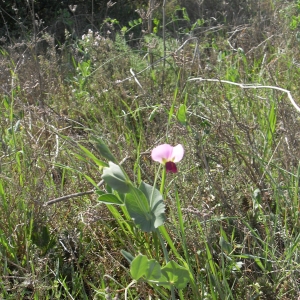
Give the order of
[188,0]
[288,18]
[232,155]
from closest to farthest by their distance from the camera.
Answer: [232,155] < [288,18] < [188,0]

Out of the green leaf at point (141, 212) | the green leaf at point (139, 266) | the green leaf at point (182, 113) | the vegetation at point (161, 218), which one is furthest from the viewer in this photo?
the green leaf at point (182, 113)

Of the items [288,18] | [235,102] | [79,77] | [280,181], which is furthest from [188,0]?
[280,181]

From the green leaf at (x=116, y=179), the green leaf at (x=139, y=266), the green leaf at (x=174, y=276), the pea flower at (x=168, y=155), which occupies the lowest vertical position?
the green leaf at (x=174, y=276)

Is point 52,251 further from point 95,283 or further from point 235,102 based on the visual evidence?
point 235,102

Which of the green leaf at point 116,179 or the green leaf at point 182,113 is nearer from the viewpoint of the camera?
the green leaf at point 116,179

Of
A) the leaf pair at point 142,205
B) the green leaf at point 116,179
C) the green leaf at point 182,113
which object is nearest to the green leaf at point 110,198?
the leaf pair at point 142,205

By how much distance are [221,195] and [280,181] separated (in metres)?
0.32

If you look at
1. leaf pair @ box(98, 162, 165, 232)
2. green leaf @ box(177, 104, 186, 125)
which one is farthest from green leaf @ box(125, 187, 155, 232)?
green leaf @ box(177, 104, 186, 125)

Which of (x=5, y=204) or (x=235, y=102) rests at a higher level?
(x=5, y=204)

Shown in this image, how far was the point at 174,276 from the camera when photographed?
1.01 m

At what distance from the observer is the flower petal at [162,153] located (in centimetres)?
99

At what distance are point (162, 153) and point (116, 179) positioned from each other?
0.46ft

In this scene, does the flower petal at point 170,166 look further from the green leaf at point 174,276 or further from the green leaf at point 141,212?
the green leaf at point 174,276

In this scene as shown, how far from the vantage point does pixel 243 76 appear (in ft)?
7.91
